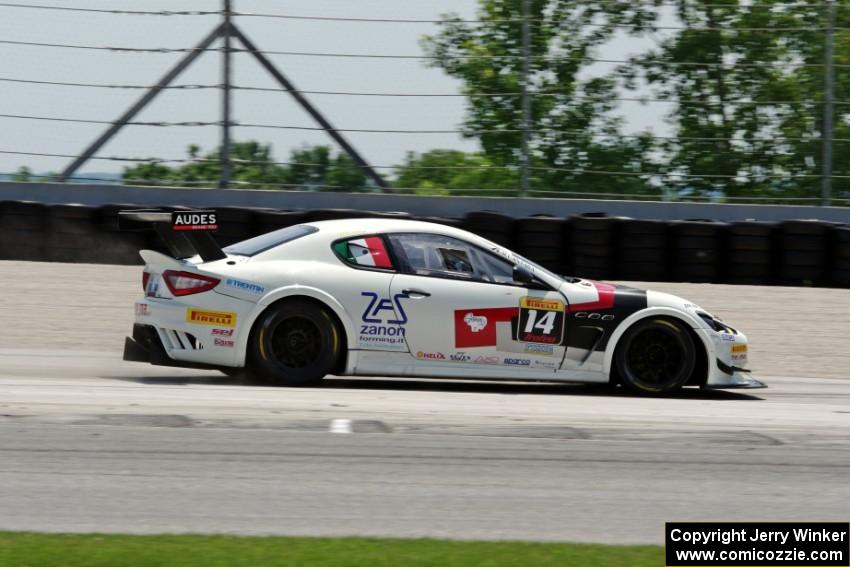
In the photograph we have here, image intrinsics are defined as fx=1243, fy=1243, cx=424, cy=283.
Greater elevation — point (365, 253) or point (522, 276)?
point (365, 253)

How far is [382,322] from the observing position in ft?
28.2

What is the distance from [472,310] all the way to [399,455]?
2188mm

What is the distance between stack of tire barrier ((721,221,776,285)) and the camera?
14578 millimetres

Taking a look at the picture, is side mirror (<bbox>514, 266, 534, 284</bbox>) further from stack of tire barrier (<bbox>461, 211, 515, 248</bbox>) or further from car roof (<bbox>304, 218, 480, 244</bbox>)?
stack of tire barrier (<bbox>461, 211, 515, 248</bbox>)

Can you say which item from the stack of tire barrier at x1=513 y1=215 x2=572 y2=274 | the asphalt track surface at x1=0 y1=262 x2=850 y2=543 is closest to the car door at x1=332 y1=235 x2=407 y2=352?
the asphalt track surface at x1=0 y1=262 x2=850 y2=543

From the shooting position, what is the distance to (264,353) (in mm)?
8562

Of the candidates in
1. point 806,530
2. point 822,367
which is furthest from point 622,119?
point 806,530

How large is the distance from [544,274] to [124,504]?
4.15 meters

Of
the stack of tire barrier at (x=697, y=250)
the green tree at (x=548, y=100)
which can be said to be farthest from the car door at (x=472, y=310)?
the green tree at (x=548, y=100)

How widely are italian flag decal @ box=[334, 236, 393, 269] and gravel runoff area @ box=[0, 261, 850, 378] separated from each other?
119 inches

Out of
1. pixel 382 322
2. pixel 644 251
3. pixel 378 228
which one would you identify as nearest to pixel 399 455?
pixel 382 322

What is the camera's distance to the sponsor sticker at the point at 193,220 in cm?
870

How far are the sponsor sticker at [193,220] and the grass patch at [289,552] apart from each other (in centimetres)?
398

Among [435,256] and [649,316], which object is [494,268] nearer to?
[435,256]
